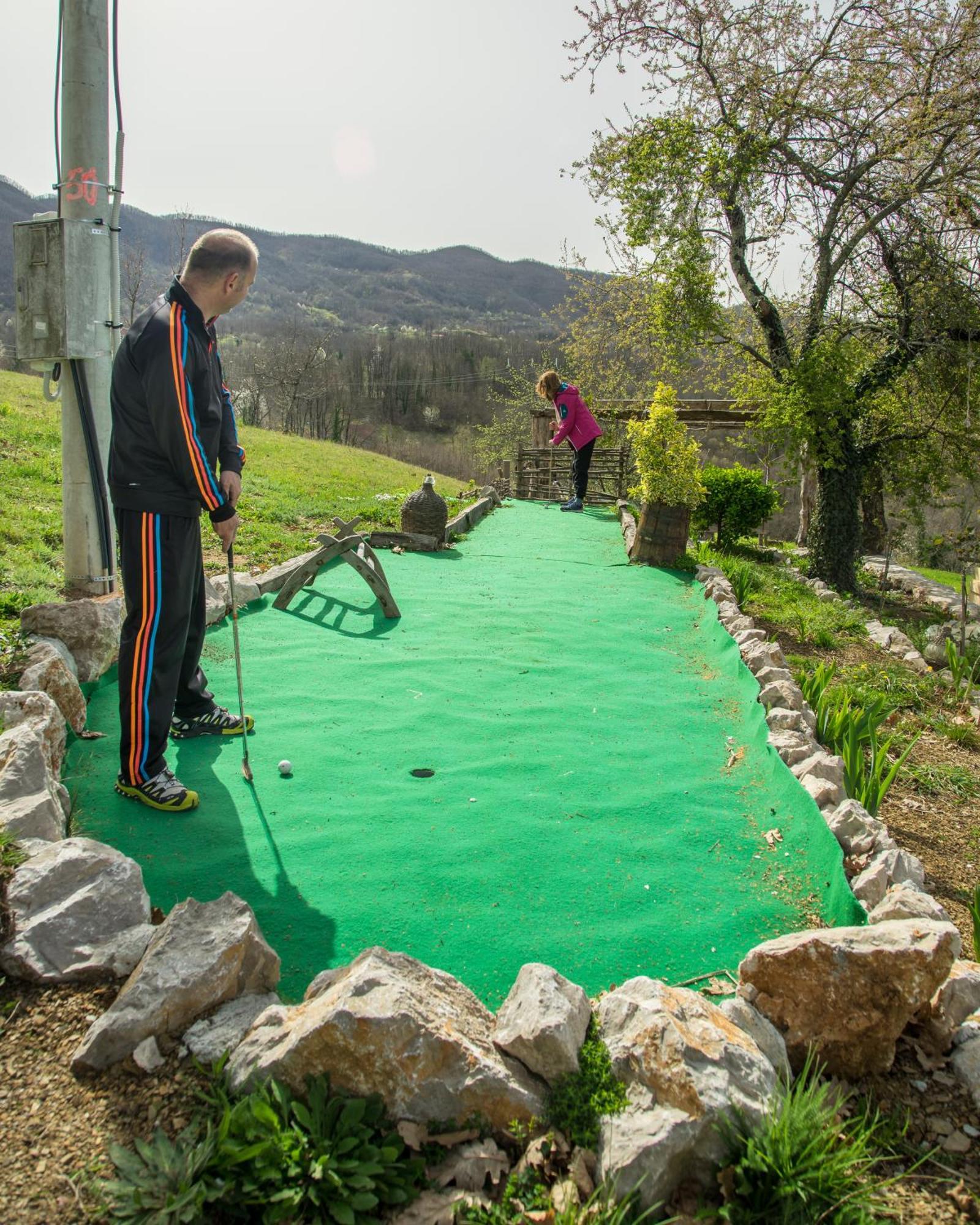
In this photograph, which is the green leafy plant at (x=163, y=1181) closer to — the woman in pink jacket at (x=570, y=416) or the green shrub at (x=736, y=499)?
the green shrub at (x=736, y=499)

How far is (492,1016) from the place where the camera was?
182 centimetres

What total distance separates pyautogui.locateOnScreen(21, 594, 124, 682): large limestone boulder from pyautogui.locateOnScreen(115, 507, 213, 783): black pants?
1044 mm

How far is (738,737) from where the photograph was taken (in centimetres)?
384

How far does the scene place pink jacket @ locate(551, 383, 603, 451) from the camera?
1047cm

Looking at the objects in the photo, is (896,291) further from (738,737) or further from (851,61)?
(738,737)

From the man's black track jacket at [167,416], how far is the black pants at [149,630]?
3.4 inches

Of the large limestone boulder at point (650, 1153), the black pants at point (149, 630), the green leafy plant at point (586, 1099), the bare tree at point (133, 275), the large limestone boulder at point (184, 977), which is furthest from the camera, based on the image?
the bare tree at point (133, 275)

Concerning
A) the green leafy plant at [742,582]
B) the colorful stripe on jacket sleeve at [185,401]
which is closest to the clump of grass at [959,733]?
the green leafy plant at [742,582]

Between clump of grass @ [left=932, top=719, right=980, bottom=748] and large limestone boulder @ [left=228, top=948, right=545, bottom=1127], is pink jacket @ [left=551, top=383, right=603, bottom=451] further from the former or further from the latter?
large limestone boulder @ [left=228, top=948, right=545, bottom=1127]

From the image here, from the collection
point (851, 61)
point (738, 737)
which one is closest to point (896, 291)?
point (851, 61)

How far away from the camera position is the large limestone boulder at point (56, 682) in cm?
317

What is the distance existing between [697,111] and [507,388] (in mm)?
41620

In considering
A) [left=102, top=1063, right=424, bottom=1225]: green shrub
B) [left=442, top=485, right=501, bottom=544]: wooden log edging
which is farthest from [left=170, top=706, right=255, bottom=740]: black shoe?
[left=442, top=485, right=501, bottom=544]: wooden log edging

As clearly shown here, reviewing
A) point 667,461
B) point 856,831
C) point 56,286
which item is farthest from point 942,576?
point 56,286
